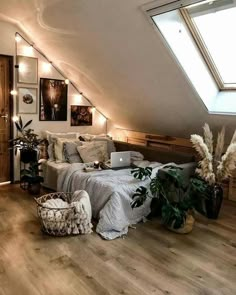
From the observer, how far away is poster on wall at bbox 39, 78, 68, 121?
5.11m

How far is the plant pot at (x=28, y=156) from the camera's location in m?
4.62

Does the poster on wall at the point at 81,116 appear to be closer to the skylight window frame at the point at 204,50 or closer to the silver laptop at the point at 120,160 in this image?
the silver laptop at the point at 120,160

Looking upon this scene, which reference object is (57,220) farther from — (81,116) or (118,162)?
(81,116)

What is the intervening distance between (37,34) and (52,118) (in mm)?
1395

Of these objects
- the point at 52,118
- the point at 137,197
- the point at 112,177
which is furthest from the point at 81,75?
the point at 137,197

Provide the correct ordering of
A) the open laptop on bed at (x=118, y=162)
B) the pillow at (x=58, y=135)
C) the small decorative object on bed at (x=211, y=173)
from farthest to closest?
the pillow at (x=58, y=135)
the open laptop on bed at (x=118, y=162)
the small decorative object on bed at (x=211, y=173)

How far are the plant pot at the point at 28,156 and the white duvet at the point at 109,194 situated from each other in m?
0.87

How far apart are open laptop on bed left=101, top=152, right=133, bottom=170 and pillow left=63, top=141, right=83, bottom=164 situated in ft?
2.05

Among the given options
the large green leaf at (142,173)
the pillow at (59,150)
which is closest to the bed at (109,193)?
the large green leaf at (142,173)

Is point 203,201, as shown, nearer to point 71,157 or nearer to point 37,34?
point 71,157

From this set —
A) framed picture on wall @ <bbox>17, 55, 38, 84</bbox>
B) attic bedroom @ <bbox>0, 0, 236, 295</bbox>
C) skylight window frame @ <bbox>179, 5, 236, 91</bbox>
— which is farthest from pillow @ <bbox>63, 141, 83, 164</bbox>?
skylight window frame @ <bbox>179, 5, 236, 91</bbox>

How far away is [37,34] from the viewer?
15.0 feet

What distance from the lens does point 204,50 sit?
359cm

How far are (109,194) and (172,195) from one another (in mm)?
766
